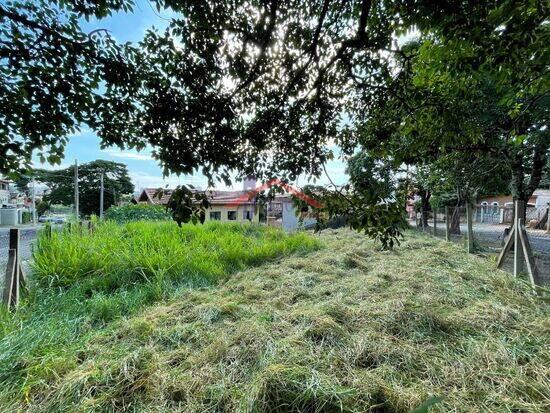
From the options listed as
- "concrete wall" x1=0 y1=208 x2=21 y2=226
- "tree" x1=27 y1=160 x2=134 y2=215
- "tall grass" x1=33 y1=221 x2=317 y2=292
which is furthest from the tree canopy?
"tree" x1=27 y1=160 x2=134 y2=215

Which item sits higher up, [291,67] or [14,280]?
[291,67]

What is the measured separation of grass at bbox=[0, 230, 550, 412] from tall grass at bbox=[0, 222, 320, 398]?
0.04 meters

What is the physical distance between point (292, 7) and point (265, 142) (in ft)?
3.90

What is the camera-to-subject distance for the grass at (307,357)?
1579 millimetres

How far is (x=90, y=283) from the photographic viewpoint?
3.37 m

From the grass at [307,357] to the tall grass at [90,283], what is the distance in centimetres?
4

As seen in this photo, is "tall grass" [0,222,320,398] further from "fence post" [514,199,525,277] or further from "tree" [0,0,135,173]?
"fence post" [514,199,525,277]

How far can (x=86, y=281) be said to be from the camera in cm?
343

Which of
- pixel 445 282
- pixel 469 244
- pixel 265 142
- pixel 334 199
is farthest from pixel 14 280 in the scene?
pixel 469 244

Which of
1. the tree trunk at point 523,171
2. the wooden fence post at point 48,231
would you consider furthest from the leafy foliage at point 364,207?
the tree trunk at point 523,171

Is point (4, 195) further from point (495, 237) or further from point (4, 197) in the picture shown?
point (495, 237)

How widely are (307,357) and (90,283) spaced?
2825 mm

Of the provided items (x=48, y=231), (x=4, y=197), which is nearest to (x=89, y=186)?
(x=4, y=197)

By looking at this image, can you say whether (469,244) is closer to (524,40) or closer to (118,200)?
(524,40)
